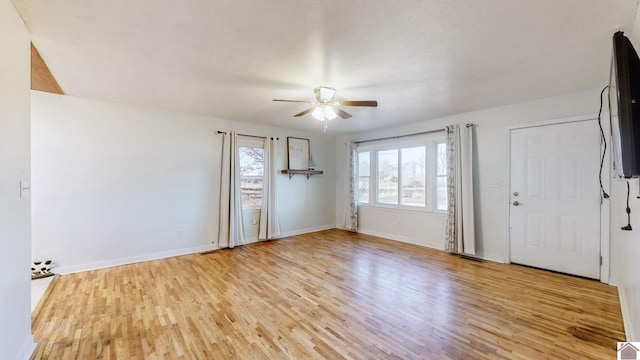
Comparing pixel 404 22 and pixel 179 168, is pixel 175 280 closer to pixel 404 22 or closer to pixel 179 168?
pixel 179 168

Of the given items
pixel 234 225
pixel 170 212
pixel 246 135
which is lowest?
pixel 234 225

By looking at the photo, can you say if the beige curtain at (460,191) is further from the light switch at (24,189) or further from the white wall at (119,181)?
the light switch at (24,189)

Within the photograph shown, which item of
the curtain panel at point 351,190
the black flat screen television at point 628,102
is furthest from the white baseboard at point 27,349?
the curtain panel at point 351,190

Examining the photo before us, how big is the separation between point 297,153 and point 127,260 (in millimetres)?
3620

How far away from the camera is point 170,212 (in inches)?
166

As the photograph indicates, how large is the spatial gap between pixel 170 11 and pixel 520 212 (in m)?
4.77

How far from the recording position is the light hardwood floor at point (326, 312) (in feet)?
6.29

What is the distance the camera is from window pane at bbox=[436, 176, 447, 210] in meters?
4.66

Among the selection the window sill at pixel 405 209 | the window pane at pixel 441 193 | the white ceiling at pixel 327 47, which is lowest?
the window sill at pixel 405 209

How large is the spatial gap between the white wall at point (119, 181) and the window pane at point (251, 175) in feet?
1.57

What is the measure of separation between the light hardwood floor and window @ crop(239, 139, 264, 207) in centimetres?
162

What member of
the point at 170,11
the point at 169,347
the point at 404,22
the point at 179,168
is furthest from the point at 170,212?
the point at 404,22

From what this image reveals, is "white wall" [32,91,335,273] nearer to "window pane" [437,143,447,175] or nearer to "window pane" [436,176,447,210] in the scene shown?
"window pane" [437,143,447,175]

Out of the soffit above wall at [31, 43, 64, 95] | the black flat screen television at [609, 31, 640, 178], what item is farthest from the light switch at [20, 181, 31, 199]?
the black flat screen television at [609, 31, 640, 178]
